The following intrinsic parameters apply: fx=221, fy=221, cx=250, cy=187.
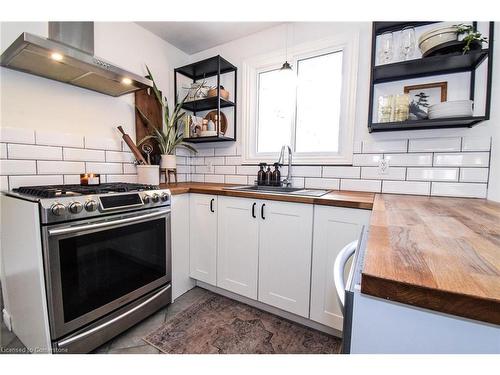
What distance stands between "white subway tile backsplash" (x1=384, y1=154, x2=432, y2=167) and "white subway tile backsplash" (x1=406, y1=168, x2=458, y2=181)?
41mm

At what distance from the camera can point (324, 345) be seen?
53.3 inches

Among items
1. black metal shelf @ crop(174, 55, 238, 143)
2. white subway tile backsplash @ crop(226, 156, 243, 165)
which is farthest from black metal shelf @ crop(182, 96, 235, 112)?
white subway tile backsplash @ crop(226, 156, 243, 165)

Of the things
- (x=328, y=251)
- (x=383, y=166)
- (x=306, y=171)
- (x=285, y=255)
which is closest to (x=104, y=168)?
(x=285, y=255)

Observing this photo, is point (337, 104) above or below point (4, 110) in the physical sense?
above

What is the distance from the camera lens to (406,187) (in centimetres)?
Result: 157

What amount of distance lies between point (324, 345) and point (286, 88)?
2.00 m

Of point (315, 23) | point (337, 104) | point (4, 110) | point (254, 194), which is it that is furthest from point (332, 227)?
point (4, 110)

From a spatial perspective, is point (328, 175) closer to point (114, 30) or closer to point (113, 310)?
point (113, 310)

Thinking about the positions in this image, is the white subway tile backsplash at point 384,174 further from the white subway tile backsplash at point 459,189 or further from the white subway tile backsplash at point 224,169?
the white subway tile backsplash at point 224,169

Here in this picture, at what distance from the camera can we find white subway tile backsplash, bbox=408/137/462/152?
56.4 inches

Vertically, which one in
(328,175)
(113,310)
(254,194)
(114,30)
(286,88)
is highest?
(114,30)

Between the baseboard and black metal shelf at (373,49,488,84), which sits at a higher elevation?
black metal shelf at (373,49,488,84)

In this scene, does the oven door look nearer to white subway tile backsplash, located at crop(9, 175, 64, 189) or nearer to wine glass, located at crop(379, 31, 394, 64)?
white subway tile backsplash, located at crop(9, 175, 64, 189)
